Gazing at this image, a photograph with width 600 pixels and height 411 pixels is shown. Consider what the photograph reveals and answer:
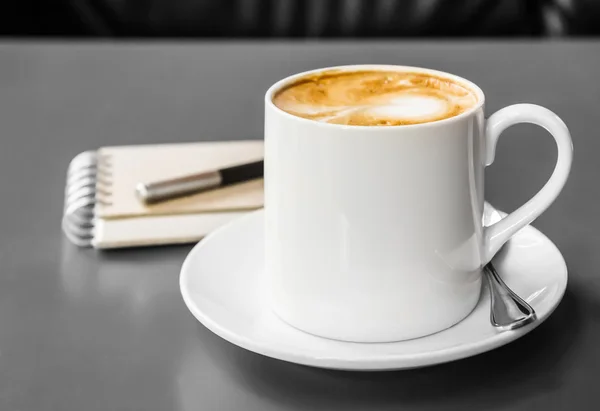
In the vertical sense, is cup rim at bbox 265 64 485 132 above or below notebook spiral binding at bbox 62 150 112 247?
above

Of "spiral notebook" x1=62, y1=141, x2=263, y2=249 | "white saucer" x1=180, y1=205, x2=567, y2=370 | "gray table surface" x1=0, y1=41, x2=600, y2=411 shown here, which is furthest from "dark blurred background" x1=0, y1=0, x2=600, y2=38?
"white saucer" x1=180, y1=205, x2=567, y2=370

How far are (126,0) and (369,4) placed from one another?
477mm

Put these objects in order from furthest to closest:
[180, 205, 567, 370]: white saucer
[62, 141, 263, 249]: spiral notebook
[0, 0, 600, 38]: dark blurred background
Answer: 1. [0, 0, 600, 38]: dark blurred background
2. [62, 141, 263, 249]: spiral notebook
3. [180, 205, 567, 370]: white saucer

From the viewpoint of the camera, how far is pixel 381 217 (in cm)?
45

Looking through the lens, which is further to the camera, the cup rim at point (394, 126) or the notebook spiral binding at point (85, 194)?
the notebook spiral binding at point (85, 194)

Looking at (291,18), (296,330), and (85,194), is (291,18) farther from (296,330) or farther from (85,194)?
(296,330)

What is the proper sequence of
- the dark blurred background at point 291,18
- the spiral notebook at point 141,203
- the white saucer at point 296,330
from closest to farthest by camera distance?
the white saucer at point 296,330, the spiral notebook at point 141,203, the dark blurred background at point 291,18

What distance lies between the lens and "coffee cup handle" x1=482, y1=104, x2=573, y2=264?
1.56 ft

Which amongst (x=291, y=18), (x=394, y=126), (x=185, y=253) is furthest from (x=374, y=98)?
(x=291, y=18)

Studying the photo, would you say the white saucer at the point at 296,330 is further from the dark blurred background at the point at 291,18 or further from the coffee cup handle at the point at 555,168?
the dark blurred background at the point at 291,18

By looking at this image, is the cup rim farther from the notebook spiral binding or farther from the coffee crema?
the notebook spiral binding

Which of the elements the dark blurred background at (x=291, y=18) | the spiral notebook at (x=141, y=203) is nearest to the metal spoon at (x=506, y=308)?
the spiral notebook at (x=141, y=203)

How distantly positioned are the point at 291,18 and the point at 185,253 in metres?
1.08

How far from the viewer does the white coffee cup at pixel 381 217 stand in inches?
17.4
